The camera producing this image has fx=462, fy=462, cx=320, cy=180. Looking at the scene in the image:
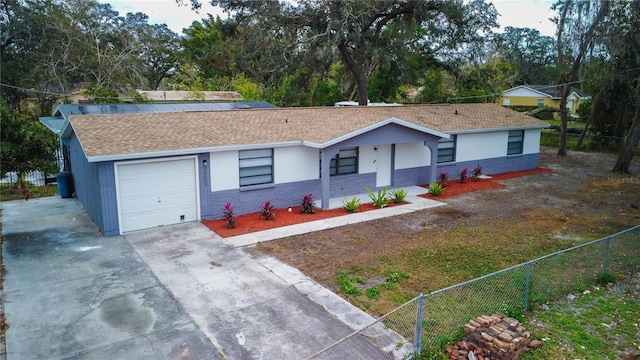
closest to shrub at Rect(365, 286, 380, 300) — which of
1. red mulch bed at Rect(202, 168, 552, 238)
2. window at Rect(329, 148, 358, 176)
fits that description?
red mulch bed at Rect(202, 168, 552, 238)

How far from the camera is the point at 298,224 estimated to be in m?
14.2

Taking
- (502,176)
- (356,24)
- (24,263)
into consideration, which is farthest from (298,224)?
(356,24)

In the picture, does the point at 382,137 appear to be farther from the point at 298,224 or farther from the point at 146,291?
the point at 146,291

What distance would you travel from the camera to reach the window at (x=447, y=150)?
20.4m

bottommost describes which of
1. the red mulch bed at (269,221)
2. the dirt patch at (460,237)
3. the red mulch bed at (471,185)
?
the dirt patch at (460,237)

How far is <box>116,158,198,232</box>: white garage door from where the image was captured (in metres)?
13.1

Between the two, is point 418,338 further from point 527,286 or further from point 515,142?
point 515,142

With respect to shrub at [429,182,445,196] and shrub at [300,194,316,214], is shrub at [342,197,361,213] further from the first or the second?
shrub at [429,182,445,196]

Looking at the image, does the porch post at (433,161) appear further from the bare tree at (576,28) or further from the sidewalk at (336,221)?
the bare tree at (576,28)

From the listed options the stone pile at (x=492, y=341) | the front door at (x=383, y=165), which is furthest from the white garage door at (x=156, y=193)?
the stone pile at (x=492, y=341)

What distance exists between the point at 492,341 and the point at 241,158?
390 inches

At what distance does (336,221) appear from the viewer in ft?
47.7

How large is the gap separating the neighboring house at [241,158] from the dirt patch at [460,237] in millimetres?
2737

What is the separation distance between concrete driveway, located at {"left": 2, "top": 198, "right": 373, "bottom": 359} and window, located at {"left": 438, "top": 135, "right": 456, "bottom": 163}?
11.6 metres
